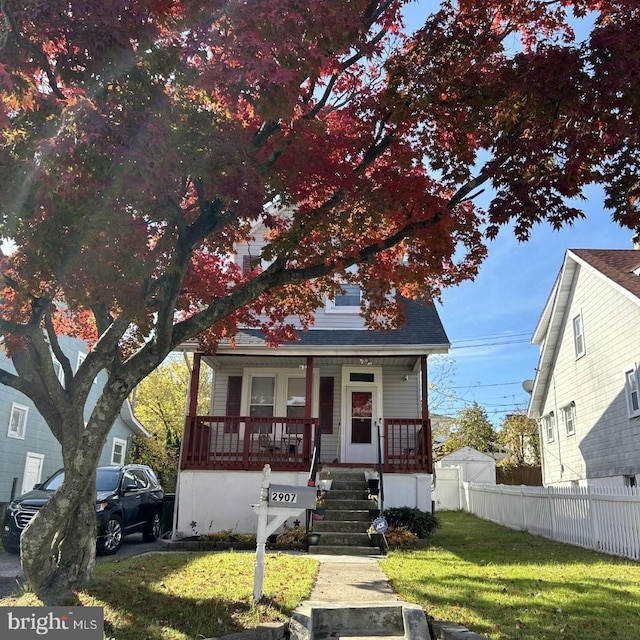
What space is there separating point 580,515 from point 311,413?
6242 mm

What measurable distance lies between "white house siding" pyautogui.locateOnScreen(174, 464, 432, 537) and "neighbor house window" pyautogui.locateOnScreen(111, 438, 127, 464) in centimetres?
1146

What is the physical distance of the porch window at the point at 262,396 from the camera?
51.0 ft

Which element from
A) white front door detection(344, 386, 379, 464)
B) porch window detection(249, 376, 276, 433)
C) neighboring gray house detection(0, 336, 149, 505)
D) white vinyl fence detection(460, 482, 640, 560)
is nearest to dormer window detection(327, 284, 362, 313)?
white front door detection(344, 386, 379, 464)

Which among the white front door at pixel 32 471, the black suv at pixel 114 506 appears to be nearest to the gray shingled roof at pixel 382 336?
the black suv at pixel 114 506

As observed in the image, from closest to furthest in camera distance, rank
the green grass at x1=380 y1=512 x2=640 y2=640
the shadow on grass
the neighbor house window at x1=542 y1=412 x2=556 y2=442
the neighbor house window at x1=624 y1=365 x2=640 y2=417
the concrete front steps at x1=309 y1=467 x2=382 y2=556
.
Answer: the shadow on grass, the green grass at x1=380 y1=512 x2=640 y2=640, the concrete front steps at x1=309 y1=467 x2=382 y2=556, the neighbor house window at x1=624 y1=365 x2=640 y2=417, the neighbor house window at x1=542 y1=412 x2=556 y2=442

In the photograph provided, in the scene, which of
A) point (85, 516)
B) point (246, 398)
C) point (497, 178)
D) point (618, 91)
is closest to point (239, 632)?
point (85, 516)

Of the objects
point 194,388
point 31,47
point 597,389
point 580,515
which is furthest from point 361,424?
point 31,47

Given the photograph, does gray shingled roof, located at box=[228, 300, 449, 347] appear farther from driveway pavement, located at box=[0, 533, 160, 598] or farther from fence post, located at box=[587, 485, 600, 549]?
driveway pavement, located at box=[0, 533, 160, 598]

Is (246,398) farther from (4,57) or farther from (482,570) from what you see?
(4,57)

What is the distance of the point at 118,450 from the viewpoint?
77.1 feet

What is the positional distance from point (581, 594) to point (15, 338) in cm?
709

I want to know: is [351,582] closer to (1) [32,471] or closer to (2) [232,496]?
(2) [232,496]

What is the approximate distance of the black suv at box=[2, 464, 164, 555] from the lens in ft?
34.3

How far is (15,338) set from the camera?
6.66 meters
